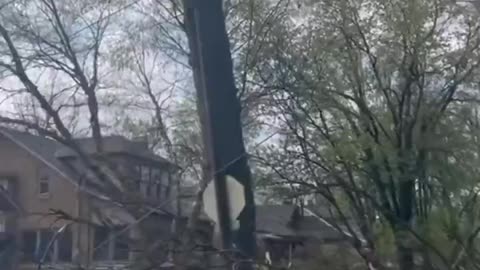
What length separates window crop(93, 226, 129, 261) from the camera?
321 cm

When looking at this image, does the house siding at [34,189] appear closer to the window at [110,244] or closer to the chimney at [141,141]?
the window at [110,244]

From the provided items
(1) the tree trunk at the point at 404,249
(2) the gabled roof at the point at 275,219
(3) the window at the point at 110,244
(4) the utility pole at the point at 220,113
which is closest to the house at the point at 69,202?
(3) the window at the point at 110,244

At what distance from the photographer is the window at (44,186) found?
3.71m

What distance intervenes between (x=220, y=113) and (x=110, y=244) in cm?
72

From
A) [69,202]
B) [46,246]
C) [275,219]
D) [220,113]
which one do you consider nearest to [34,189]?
[69,202]

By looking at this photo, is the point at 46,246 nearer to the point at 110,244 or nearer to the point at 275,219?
the point at 110,244

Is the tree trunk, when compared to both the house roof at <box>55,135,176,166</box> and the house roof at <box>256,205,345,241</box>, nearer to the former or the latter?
the house roof at <box>256,205,345,241</box>

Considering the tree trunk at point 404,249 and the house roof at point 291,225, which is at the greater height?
the house roof at point 291,225

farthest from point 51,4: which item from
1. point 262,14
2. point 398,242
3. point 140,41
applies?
point 398,242

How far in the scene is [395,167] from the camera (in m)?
4.47

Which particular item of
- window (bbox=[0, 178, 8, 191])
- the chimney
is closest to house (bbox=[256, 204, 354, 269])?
the chimney

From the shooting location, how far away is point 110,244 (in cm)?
324

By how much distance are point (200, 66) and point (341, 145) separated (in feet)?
4.45

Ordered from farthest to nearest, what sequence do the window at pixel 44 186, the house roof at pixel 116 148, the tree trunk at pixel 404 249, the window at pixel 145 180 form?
1. the house roof at pixel 116 148
2. the window at pixel 44 186
3. the window at pixel 145 180
4. the tree trunk at pixel 404 249
